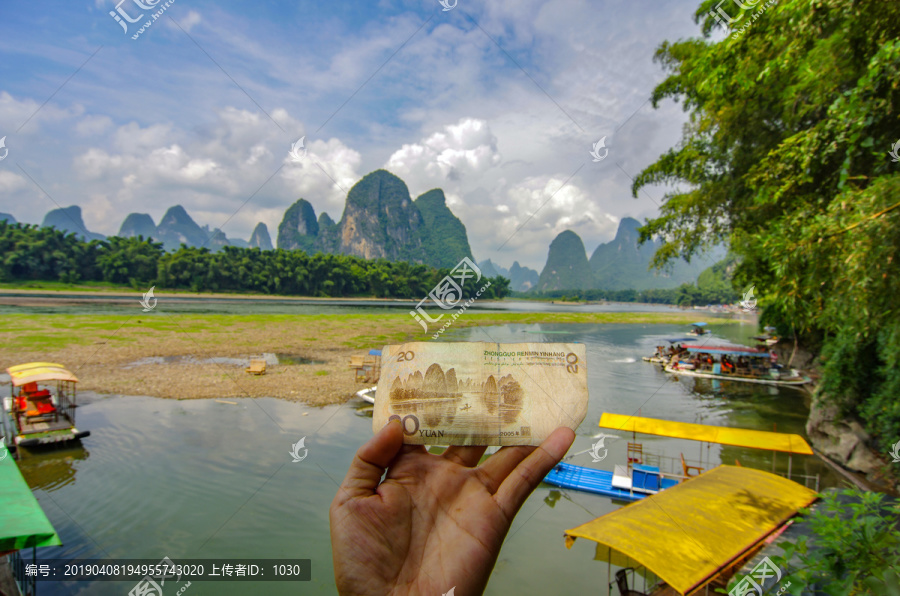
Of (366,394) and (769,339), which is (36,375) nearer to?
(366,394)

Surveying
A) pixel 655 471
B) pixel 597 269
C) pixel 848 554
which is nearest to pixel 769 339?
pixel 655 471

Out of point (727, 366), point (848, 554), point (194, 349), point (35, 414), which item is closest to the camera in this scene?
point (848, 554)

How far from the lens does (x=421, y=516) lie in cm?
181

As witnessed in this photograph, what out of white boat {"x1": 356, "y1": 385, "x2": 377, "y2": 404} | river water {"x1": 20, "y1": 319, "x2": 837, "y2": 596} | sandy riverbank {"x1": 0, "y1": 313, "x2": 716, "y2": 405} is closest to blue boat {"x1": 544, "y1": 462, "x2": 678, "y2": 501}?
river water {"x1": 20, "y1": 319, "x2": 837, "y2": 596}

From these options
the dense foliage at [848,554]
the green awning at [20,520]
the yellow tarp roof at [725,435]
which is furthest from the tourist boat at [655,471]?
the green awning at [20,520]

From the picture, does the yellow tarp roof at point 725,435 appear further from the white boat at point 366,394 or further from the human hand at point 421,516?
the human hand at point 421,516

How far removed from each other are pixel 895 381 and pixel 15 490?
53.7ft

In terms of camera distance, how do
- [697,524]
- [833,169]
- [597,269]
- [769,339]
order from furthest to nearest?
[597,269]
[769,339]
[833,169]
[697,524]

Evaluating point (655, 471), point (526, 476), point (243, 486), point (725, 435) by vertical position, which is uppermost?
point (526, 476)

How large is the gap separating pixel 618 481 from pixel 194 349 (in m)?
24.6

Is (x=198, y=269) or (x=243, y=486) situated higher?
(x=198, y=269)

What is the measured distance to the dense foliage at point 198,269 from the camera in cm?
3678

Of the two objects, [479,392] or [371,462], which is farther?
[479,392]

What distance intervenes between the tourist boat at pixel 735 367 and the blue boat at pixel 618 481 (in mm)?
17994
